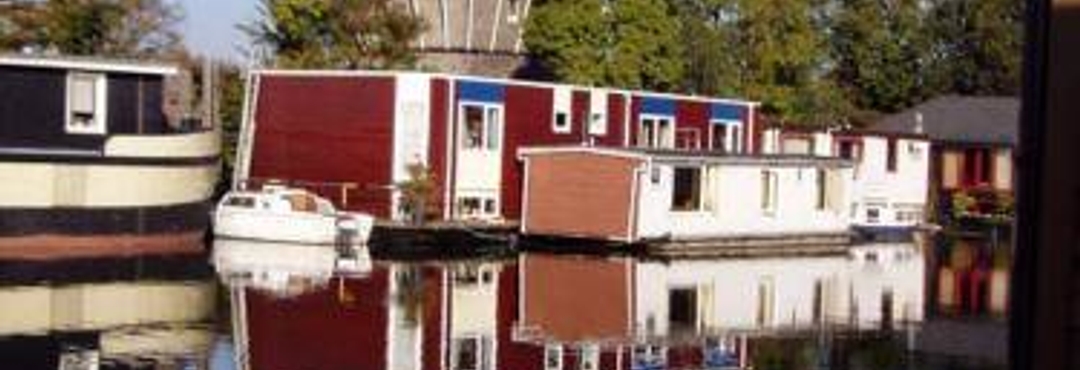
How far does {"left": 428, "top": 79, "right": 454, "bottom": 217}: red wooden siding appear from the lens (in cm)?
4616

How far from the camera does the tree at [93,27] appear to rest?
55531mm

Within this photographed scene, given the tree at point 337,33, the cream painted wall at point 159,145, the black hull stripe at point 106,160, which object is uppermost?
the tree at point 337,33

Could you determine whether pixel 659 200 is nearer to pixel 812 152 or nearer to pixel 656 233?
pixel 656 233

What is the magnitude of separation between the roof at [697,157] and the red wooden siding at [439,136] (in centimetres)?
229

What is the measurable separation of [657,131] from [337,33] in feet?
34.4

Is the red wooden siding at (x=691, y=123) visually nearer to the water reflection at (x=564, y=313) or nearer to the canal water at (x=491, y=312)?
the canal water at (x=491, y=312)

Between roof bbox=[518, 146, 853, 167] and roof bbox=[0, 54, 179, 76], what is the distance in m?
10.0

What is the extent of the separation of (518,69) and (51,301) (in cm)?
4187

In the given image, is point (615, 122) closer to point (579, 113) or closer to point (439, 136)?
point (579, 113)

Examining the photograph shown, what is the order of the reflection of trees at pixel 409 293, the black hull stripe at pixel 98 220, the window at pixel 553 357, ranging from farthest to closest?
the black hull stripe at pixel 98 220 < the reflection of trees at pixel 409 293 < the window at pixel 553 357

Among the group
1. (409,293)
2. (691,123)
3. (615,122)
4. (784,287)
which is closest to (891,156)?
(691,123)

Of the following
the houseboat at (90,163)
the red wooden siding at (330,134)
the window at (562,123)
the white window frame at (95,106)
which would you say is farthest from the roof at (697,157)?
the white window frame at (95,106)

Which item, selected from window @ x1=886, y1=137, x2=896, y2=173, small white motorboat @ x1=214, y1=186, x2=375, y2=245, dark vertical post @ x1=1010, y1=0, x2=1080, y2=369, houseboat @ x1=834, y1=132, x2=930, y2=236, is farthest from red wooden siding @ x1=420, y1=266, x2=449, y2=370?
window @ x1=886, y1=137, x2=896, y2=173

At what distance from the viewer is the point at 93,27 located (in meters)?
58.1
